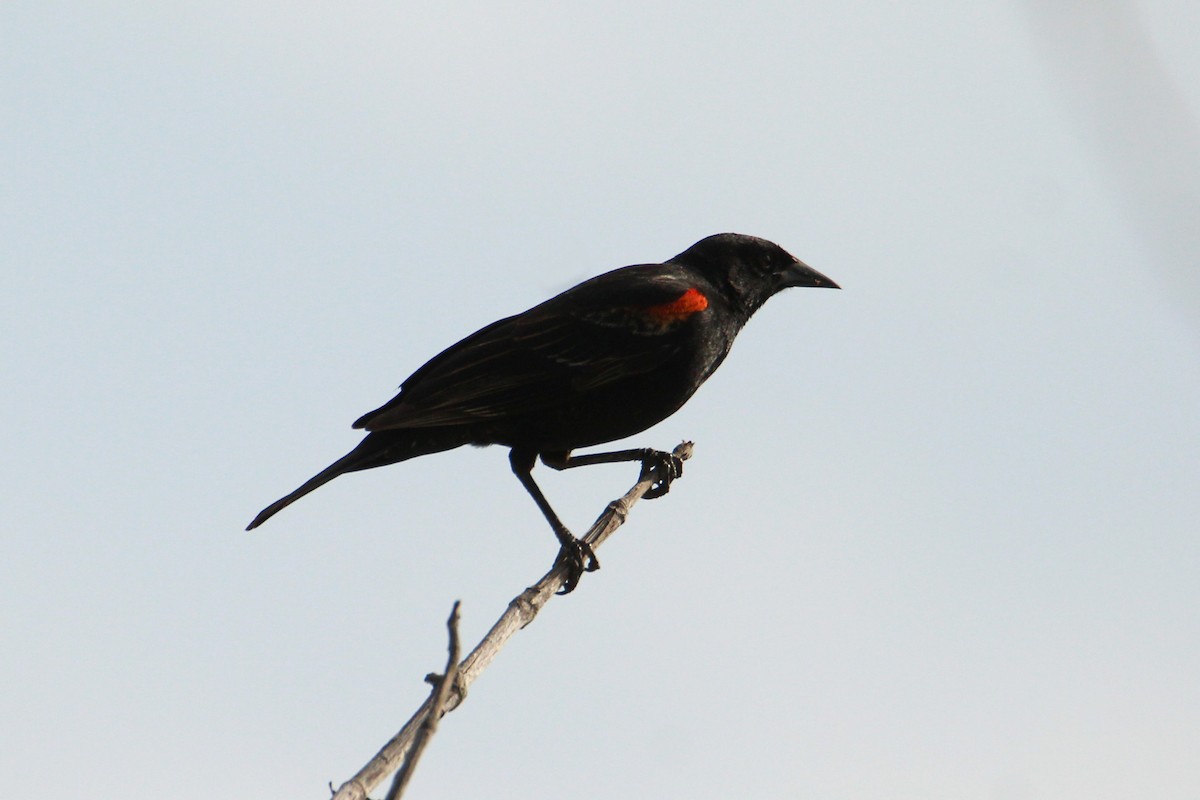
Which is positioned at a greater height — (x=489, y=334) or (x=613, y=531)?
(x=489, y=334)

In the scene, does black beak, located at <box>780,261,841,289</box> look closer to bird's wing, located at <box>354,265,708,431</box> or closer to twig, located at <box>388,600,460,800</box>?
bird's wing, located at <box>354,265,708,431</box>

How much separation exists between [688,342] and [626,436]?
0.65 meters

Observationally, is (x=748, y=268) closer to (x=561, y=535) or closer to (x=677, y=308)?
(x=677, y=308)

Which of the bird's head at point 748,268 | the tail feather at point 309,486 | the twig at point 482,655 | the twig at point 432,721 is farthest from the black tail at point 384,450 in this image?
the twig at point 432,721

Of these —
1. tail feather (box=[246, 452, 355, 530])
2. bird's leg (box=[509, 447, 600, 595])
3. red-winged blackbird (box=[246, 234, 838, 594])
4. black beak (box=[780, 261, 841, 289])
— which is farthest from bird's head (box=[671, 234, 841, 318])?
tail feather (box=[246, 452, 355, 530])

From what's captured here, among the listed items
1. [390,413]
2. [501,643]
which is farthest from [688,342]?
[501,643]

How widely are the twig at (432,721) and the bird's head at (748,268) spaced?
18.3ft

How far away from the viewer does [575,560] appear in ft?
22.2

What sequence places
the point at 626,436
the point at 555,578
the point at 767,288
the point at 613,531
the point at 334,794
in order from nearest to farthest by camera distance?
the point at 334,794 < the point at 555,578 < the point at 613,531 < the point at 626,436 < the point at 767,288

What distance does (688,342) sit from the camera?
24.7 feet

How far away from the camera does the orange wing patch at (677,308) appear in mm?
7562

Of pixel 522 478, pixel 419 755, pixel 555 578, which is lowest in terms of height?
pixel 419 755

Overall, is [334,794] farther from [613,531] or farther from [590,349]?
[590,349]

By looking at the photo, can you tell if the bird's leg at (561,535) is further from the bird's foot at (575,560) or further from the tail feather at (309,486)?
the tail feather at (309,486)
